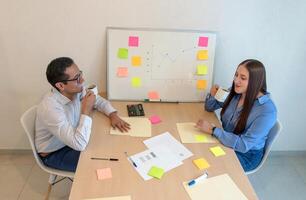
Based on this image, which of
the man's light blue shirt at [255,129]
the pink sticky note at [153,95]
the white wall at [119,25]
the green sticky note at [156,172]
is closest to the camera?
the green sticky note at [156,172]

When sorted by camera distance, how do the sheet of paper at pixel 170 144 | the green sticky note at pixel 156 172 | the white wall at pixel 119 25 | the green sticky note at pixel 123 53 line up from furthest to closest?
the green sticky note at pixel 123 53
the white wall at pixel 119 25
the sheet of paper at pixel 170 144
the green sticky note at pixel 156 172

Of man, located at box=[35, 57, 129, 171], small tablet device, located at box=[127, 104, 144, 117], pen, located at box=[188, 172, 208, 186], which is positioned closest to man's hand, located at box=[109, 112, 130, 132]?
man, located at box=[35, 57, 129, 171]

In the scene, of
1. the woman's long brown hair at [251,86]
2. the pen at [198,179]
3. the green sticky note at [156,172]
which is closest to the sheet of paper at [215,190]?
the pen at [198,179]

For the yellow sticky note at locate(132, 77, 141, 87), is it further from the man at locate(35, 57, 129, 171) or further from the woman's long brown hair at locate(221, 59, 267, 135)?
the woman's long brown hair at locate(221, 59, 267, 135)

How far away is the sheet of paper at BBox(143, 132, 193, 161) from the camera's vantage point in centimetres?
175

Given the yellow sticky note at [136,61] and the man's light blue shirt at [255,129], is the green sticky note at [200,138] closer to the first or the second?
the man's light blue shirt at [255,129]

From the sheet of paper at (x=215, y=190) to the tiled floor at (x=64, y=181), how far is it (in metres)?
1.13

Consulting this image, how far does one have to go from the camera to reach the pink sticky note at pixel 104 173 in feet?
5.07

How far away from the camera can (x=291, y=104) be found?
272 centimetres

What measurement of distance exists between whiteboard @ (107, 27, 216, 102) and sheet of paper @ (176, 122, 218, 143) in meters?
0.42

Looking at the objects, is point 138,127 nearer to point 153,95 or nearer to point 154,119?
point 154,119

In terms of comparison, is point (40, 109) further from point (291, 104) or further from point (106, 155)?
point (291, 104)

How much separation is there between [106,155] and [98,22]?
1048 mm

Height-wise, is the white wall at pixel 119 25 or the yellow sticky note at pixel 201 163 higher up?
the white wall at pixel 119 25
